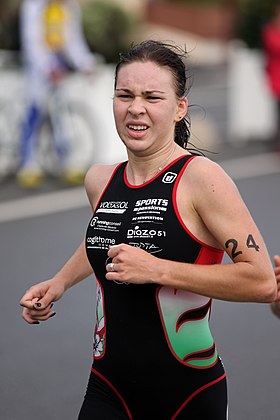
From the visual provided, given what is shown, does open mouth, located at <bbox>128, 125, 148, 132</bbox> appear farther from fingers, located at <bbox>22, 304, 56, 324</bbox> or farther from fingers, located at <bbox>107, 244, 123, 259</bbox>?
fingers, located at <bbox>22, 304, 56, 324</bbox>

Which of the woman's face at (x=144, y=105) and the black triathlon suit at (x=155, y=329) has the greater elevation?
the woman's face at (x=144, y=105)

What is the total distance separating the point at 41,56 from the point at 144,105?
9050mm

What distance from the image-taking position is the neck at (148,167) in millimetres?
3643

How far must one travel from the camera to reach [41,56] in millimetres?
12398

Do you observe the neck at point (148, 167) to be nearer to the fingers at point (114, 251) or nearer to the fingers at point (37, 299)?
the fingers at point (114, 251)

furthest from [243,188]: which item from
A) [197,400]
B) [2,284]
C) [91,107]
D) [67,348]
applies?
[197,400]

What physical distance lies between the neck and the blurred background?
74 centimetres

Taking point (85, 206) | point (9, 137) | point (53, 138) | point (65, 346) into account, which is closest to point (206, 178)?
point (65, 346)

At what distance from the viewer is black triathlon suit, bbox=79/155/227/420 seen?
11.5ft

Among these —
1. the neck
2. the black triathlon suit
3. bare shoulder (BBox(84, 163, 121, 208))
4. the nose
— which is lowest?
the black triathlon suit

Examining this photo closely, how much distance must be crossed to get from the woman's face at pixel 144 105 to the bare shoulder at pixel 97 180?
322 mm

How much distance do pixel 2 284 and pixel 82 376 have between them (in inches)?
85.1

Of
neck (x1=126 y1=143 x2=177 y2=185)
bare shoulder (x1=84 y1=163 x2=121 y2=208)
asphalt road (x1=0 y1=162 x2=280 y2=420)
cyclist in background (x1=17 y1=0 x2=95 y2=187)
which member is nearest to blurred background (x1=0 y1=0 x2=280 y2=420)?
asphalt road (x1=0 y1=162 x2=280 y2=420)

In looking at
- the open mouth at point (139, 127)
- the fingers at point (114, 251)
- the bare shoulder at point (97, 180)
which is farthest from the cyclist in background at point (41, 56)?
the fingers at point (114, 251)
